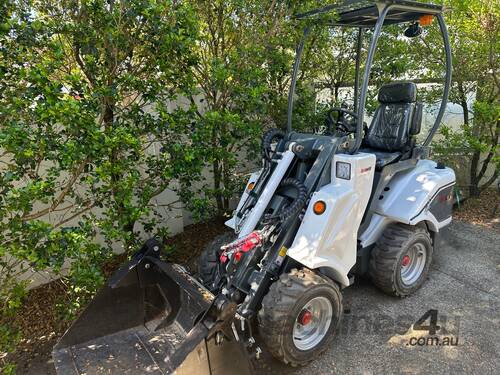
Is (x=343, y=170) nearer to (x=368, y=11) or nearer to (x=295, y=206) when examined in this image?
(x=295, y=206)

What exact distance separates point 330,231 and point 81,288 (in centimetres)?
182

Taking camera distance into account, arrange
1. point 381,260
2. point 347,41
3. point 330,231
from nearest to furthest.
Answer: point 330,231
point 381,260
point 347,41

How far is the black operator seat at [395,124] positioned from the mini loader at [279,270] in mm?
276

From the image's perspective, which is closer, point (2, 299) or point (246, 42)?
point (2, 299)

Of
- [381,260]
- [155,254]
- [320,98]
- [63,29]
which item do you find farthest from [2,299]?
[320,98]

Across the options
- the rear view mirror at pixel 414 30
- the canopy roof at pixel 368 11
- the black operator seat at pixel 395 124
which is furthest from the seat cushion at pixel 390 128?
the canopy roof at pixel 368 11

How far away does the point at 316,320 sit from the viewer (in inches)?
104

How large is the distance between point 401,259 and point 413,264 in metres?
0.47

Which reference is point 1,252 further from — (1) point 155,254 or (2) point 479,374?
(2) point 479,374

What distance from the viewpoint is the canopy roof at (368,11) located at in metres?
2.71

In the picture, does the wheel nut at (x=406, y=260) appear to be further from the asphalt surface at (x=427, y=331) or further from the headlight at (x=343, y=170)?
the headlight at (x=343, y=170)

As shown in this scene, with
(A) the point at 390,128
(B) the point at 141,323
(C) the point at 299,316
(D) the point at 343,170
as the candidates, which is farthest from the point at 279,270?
(A) the point at 390,128

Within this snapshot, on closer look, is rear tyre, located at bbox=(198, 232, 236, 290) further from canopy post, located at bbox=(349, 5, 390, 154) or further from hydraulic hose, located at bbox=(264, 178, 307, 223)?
canopy post, located at bbox=(349, 5, 390, 154)

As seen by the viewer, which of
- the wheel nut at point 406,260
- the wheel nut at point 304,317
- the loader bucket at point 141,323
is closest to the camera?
the loader bucket at point 141,323
